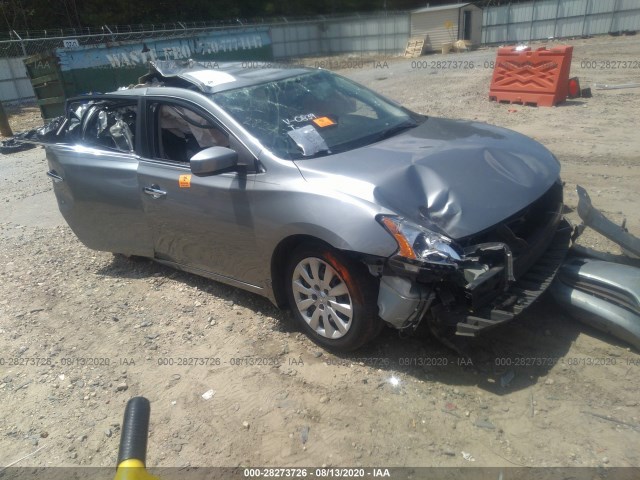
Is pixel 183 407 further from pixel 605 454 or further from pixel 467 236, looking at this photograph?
pixel 605 454

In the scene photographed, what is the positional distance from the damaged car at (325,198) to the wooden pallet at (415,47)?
2631 centimetres

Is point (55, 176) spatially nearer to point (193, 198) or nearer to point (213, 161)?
point (193, 198)

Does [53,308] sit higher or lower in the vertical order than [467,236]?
lower

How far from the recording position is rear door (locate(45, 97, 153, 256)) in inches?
180

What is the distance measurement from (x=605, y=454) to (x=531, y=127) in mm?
7557

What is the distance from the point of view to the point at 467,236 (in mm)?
2996

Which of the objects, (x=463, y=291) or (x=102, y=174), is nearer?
(x=463, y=291)

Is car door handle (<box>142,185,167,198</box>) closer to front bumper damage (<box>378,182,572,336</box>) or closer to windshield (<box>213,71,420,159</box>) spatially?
windshield (<box>213,71,420,159</box>)

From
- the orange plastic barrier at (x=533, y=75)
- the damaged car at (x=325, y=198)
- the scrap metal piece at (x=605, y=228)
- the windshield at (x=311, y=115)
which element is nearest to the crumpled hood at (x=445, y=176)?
the damaged car at (x=325, y=198)

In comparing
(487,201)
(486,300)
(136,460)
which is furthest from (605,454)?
(136,460)

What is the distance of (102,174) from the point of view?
4.73m

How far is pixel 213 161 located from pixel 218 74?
1.24 m

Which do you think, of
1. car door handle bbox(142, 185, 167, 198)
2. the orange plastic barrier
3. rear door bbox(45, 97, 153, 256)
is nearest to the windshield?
car door handle bbox(142, 185, 167, 198)

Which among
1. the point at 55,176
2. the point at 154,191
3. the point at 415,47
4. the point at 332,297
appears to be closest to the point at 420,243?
the point at 332,297
